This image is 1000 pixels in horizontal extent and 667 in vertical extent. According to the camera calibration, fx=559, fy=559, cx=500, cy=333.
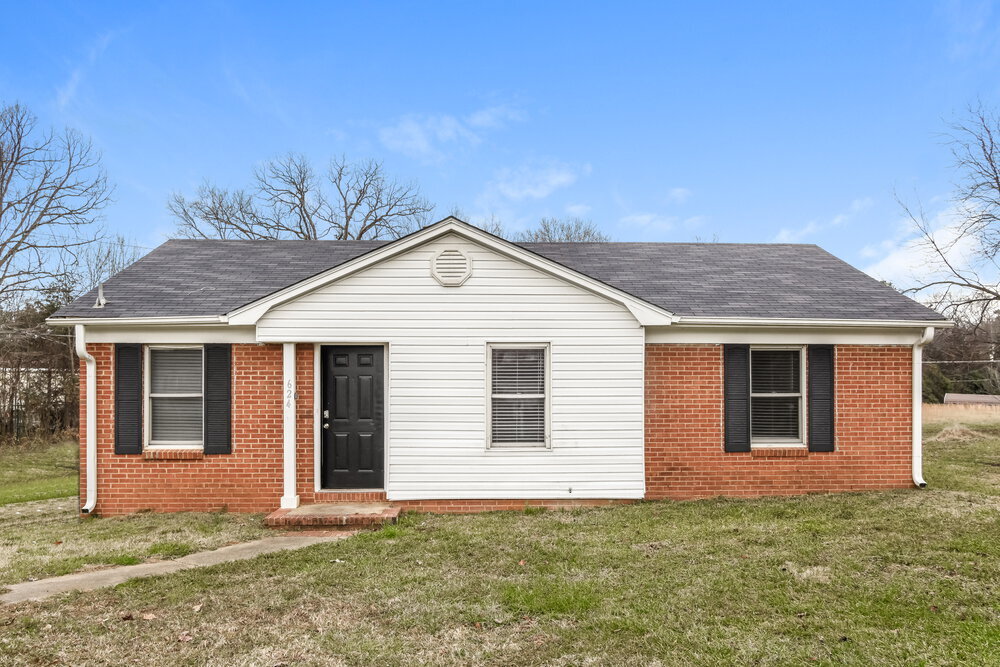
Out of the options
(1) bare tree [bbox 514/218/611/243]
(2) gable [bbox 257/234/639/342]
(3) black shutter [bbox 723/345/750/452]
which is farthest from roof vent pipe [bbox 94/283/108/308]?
(1) bare tree [bbox 514/218/611/243]

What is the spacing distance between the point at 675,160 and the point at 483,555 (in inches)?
672

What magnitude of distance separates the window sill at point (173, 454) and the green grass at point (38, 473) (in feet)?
12.2

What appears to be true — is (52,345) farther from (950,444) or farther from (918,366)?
(950,444)

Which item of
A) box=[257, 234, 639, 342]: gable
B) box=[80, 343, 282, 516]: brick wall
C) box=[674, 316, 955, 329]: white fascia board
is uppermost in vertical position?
box=[257, 234, 639, 342]: gable

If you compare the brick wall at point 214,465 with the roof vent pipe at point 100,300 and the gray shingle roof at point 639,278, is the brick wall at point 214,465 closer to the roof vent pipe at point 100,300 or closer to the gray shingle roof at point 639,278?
the roof vent pipe at point 100,300

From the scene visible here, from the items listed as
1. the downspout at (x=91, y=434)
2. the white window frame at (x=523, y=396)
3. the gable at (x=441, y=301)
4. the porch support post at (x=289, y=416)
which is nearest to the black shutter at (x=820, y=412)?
the gable at (x=441, y=301)

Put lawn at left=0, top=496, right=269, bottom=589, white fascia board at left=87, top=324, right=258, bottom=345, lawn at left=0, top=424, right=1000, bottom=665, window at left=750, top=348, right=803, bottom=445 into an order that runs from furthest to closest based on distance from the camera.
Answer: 1. window at left=750, top=348, right=803, bottom=445
2. white fascia board at left=87, top=324, right=258, bottom=345
3. lawn at left=0, top=496, right=269, bottom=589
4. lawn at left=0, top=424, right=1000, bottom=665

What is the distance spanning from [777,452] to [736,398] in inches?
39.6

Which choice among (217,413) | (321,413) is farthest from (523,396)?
(217,413)

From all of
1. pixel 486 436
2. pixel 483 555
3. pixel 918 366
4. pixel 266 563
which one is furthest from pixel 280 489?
pixel 918 366

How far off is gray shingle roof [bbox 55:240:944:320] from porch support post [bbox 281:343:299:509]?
3.62 ft

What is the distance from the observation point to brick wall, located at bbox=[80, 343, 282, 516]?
24.9 ft

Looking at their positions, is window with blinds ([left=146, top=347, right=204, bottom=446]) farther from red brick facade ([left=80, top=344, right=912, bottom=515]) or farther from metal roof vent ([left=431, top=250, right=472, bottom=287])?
metal roof vent ([left=431, top=250, right=472, bottom=287])

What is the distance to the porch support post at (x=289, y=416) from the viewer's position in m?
7.46
